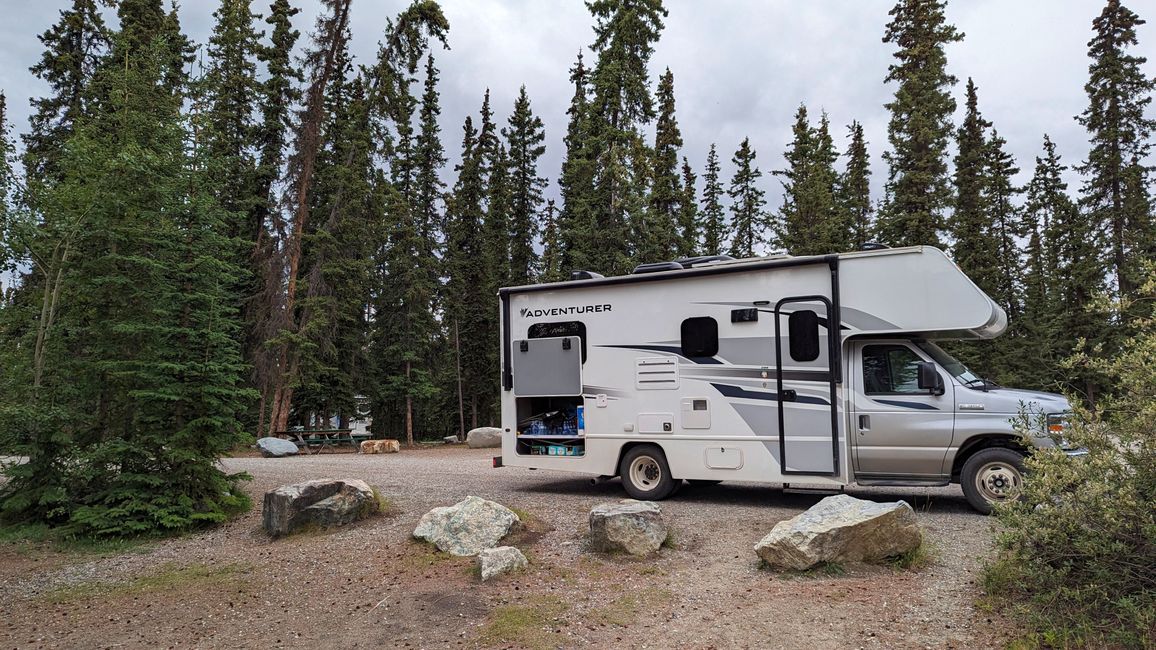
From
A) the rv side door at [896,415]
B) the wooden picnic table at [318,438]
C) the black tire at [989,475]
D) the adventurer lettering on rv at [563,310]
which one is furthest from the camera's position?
the wooden picnic table at [318,438]

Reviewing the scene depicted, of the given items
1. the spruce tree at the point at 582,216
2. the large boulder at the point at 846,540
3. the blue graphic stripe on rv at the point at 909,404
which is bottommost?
the large boulder at the point at 846,540

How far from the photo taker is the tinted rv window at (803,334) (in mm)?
8453

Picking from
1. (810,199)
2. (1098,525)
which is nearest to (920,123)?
(810,199)

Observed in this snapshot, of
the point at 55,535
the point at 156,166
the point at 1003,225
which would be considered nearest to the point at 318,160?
the point at 156,166

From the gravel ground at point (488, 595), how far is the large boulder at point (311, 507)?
0.65ft

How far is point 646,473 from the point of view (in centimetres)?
960

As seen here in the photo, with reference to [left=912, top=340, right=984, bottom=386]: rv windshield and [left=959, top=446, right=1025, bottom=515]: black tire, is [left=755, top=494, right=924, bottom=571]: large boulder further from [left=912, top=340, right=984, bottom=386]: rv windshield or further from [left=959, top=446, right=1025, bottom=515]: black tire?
[left=912, top=340, right=984, bottom=386]: rv windshield

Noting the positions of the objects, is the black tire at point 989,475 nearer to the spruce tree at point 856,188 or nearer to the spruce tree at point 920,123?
the spruce tree at point 920,123

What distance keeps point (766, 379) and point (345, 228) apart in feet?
67.9

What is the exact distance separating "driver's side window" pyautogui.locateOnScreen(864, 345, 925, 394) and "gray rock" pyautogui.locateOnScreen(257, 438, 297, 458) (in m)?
16.6

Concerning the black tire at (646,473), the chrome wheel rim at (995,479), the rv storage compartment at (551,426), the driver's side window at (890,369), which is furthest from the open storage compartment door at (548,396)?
the chrome wheel rim at (995,479)

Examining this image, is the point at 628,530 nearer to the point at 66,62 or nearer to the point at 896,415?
the point at 896,415

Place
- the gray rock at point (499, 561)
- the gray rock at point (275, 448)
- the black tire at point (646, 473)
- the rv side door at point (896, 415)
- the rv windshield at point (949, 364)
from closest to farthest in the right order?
the gray rock at point (499, 561), the rv side door at point (896, 415), the rv windshield at point (949, 364), the black tire at point (646, 473), the gray rock at point (275, 448)

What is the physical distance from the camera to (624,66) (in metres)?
23.1
